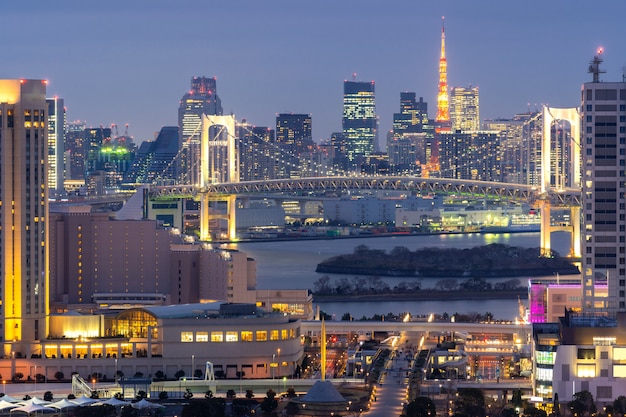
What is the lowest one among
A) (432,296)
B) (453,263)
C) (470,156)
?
(432,296)

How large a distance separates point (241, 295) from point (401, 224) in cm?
2615

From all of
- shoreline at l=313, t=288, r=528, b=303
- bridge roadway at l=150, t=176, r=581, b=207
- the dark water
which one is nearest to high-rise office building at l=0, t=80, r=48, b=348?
the dark water

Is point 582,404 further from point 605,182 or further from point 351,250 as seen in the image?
point 351,250

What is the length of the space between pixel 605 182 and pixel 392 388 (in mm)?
3209

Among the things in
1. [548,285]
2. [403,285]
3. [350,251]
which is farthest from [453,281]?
[548,285]

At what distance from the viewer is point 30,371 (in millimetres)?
20094

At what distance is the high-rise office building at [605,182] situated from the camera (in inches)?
808

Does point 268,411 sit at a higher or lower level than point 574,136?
lower

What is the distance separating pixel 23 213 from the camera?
20.7 metres

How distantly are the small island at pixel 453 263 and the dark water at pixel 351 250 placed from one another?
65 centimetres

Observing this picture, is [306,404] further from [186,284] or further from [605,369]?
[186,284]

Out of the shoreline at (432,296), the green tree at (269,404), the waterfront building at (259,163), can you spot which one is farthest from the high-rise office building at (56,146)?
the green tree at (269,404)

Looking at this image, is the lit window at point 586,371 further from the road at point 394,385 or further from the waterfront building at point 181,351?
the waterfront building at point 181,351

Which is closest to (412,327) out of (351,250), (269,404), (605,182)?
(605,182)
